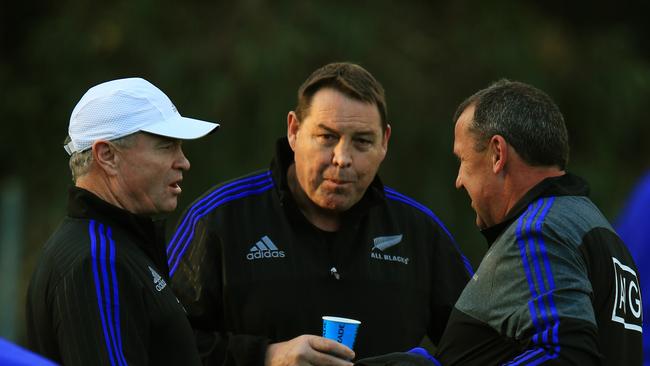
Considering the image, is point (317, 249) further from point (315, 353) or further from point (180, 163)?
point (180, 163)

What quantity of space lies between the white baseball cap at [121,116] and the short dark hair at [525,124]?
969 millimetres

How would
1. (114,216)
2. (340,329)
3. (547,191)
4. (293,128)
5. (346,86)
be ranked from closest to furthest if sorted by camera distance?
(114,216), (547,191), (340,329), (346,86), (293,128)

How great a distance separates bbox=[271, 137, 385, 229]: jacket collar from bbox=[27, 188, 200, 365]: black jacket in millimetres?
1012

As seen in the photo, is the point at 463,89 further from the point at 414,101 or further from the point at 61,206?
the point at 61,206

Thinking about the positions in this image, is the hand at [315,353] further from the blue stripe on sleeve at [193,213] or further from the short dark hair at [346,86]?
the short dark hair at [346,86]

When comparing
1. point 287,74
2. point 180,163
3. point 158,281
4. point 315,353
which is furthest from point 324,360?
point 287,74

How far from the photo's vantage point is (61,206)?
36.0ft

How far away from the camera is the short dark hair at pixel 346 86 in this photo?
4523 millimetres

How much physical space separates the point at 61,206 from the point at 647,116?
608cm

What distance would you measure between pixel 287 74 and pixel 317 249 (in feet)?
19.7

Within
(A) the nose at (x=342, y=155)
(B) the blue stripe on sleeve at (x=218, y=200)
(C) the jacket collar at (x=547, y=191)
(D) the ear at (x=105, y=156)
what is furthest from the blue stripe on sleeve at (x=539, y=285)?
(B) the blue stripe on sleeve at (x=218, y=200)

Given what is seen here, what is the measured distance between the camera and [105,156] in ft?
11.8

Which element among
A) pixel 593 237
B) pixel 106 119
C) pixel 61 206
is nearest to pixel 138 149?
pixel 106 119

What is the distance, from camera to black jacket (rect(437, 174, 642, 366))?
330 cm
